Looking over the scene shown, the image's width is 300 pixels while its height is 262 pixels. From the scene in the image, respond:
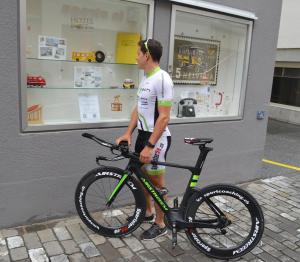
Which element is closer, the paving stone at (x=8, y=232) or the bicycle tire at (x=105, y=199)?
the bicycle tire at (x=105, y=199)

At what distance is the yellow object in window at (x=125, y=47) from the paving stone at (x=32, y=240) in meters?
2.28

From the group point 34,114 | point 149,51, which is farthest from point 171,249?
point 34,114

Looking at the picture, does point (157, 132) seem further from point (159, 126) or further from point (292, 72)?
point (292, 72)

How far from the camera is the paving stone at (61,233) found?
368 cm

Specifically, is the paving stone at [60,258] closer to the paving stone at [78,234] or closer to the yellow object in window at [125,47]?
the paving stone at [78,234]

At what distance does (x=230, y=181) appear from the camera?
5629mm

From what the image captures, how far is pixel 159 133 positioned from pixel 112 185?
77cm

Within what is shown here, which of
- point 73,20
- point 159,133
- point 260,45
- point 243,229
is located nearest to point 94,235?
point 159,133

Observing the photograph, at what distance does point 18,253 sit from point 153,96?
1898 mm

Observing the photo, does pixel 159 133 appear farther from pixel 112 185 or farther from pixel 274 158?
pixel 274 158

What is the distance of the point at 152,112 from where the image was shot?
3.54 metres

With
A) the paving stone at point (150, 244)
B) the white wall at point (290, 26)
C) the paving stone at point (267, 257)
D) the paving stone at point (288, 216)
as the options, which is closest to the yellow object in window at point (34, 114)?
the paving stone at point (150, 244)

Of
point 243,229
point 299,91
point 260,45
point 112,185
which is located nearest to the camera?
point 112,185

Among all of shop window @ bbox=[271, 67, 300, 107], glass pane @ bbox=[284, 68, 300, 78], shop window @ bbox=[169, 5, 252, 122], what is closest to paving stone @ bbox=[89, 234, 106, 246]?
shop window @ bbox=[169, 5, 252, 122]
